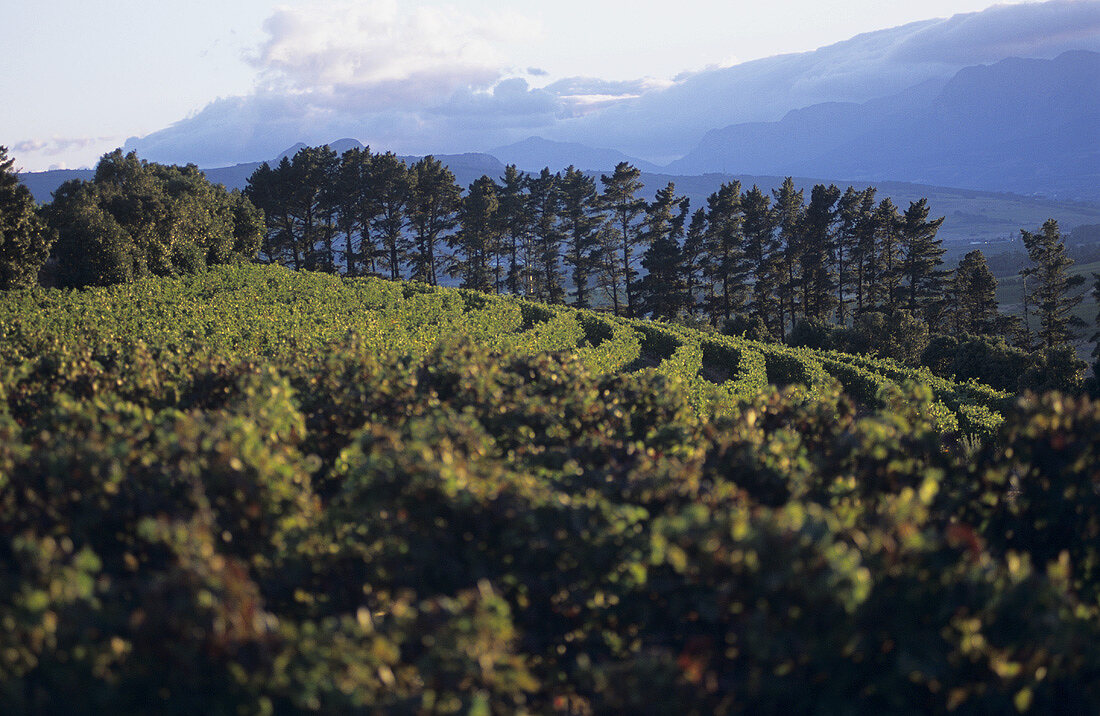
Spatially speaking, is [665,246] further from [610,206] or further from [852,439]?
[852,439]

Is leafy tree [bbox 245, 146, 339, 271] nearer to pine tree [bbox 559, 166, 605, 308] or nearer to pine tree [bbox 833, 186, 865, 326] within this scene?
pine tree [bbox 559, 166, 605, 308]

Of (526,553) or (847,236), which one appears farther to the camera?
(847,236)

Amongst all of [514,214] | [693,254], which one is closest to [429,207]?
[514,214]

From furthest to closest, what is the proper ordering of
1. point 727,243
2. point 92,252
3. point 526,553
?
point 727,243 → point 92,252 → point 526,553

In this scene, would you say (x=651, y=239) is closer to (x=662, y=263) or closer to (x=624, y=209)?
(x=662, y=263)

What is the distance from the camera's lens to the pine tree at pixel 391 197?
190 ft

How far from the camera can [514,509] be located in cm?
422

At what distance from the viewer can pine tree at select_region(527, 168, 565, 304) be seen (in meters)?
58.2

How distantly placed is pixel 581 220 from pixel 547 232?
3425 mm

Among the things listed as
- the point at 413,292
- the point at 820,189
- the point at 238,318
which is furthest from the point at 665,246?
the point at 238,318

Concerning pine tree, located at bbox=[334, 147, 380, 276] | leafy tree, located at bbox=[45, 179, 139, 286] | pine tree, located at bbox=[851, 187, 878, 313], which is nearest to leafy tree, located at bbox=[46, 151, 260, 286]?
leafy tree, located at bbox=[45, 179, 139, 286]

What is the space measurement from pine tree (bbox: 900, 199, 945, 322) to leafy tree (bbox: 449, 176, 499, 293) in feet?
110

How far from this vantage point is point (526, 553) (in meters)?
4.25

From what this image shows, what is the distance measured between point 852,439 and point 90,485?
5.32 meters
